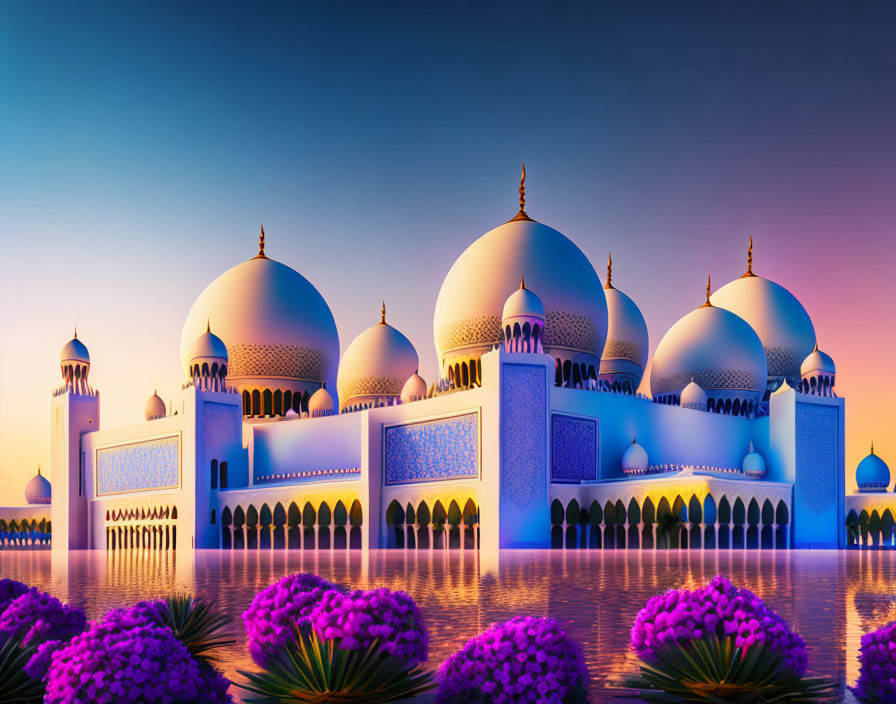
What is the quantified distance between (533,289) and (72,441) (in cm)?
1673

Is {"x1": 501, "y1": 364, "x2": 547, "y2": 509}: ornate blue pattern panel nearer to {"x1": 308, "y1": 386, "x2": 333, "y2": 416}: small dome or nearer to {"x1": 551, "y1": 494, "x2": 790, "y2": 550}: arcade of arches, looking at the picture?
{"x1": 551, "y1": 494, "x2": 790, "y2": 550}: arcade of arches

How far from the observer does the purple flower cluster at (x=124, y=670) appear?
10.1 feet

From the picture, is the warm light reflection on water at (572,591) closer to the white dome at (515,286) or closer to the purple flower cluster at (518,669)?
the purple flower cluster at (518,669)

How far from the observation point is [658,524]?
23.5 metres

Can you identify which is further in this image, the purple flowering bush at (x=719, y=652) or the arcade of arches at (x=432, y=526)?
the arcade of arches at (x=432, y=526)

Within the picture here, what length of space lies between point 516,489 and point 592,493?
87.7 inches

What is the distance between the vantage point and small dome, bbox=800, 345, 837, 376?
29.9 m

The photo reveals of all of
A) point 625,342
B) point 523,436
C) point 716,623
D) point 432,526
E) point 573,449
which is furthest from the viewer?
point 625,342

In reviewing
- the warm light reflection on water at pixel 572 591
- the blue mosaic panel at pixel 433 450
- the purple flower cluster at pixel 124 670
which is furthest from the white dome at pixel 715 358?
the purple flower cluster at pixel 124 670

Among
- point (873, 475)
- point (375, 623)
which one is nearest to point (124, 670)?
point (375, 623)

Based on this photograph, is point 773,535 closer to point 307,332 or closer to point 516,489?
point 516,489

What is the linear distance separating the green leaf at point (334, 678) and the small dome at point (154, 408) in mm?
30832

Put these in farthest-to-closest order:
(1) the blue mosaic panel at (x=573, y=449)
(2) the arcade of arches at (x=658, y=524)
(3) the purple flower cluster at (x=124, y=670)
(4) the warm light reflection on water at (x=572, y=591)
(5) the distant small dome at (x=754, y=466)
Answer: (5) the distant small dome at (x=754, y=466)
(1) the blue mosaic panel at (x=573, y=449)
(2) the arcade of arches at (x=658, y=524)
(4) the warm light reflection on water at (x=572, y=591)
(3) the purple flower cluster at (x=124, y=670)

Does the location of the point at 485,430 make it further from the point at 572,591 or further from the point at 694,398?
the point at 572,591
